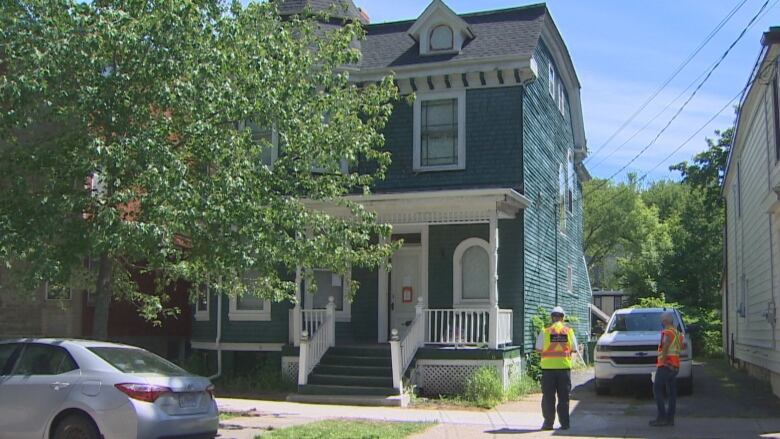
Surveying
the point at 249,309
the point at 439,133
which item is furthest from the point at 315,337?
the point at 439,133

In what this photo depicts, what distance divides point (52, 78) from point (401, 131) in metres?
9.24

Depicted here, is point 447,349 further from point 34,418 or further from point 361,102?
point 34,418

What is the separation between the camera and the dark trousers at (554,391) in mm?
11461

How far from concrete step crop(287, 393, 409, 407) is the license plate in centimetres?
610

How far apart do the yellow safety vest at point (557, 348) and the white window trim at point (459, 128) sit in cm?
719

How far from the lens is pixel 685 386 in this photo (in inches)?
620

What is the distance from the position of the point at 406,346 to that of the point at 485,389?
1725mm

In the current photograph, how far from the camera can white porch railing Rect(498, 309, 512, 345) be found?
16.5 metres

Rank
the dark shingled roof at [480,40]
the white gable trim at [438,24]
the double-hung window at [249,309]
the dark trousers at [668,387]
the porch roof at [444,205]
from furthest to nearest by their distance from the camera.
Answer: the double-hung window at [249,309] → the white gable trim at [438,24] → the dark shingled roof at [480,40] → the porch roof at [444,205] → the dark trousers at [668,387]

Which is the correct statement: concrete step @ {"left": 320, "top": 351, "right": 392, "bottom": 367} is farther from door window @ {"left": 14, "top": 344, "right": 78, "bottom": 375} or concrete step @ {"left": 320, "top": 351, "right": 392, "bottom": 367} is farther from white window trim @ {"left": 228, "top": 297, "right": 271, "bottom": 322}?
door window @ {"left": 14, "top": 344, "right": 78, "bottom": 375}

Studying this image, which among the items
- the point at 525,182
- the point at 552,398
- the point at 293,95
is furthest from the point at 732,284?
the point at 293,95

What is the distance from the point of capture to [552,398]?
11.6 metres

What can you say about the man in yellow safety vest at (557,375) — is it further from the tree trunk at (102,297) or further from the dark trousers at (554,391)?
the tree trunk at (102,297)

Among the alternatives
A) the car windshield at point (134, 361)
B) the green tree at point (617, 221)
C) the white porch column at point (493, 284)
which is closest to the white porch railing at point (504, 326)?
the white porch column at point (493, 284)
